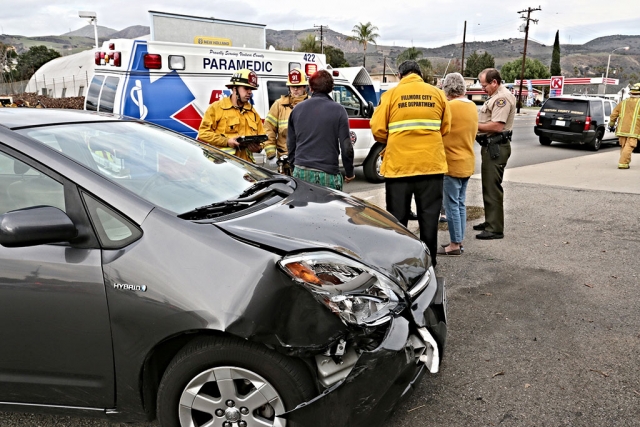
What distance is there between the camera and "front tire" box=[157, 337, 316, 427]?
2131 mm

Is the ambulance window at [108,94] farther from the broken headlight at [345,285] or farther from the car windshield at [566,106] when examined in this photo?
the car windshield at [566,106]

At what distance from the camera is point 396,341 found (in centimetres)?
227

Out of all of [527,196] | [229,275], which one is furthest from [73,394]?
[527,196]

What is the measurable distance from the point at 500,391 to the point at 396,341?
1037mm

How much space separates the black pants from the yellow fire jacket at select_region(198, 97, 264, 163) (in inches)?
66.2

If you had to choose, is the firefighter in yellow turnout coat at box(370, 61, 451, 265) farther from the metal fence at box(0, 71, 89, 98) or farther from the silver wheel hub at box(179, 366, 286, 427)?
the metal fence at box(0, 71, 89, 98)

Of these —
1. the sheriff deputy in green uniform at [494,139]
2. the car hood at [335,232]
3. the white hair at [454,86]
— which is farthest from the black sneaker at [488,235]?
the car hood at [335,232]

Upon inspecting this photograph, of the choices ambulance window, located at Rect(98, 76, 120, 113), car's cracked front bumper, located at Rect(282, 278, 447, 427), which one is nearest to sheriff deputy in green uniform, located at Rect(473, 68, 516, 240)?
car's cracked front bumper, located at Rect(282, 278, 447, 427)

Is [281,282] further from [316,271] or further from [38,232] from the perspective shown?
[38,232]

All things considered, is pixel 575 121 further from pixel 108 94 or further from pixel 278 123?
pixel 108 94

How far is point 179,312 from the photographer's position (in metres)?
2.12

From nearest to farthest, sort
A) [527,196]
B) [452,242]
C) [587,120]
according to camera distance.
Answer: [452,242], [527,196], [587,120]

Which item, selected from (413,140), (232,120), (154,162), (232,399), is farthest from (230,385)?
(232,120)

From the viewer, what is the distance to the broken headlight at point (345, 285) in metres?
2.21
